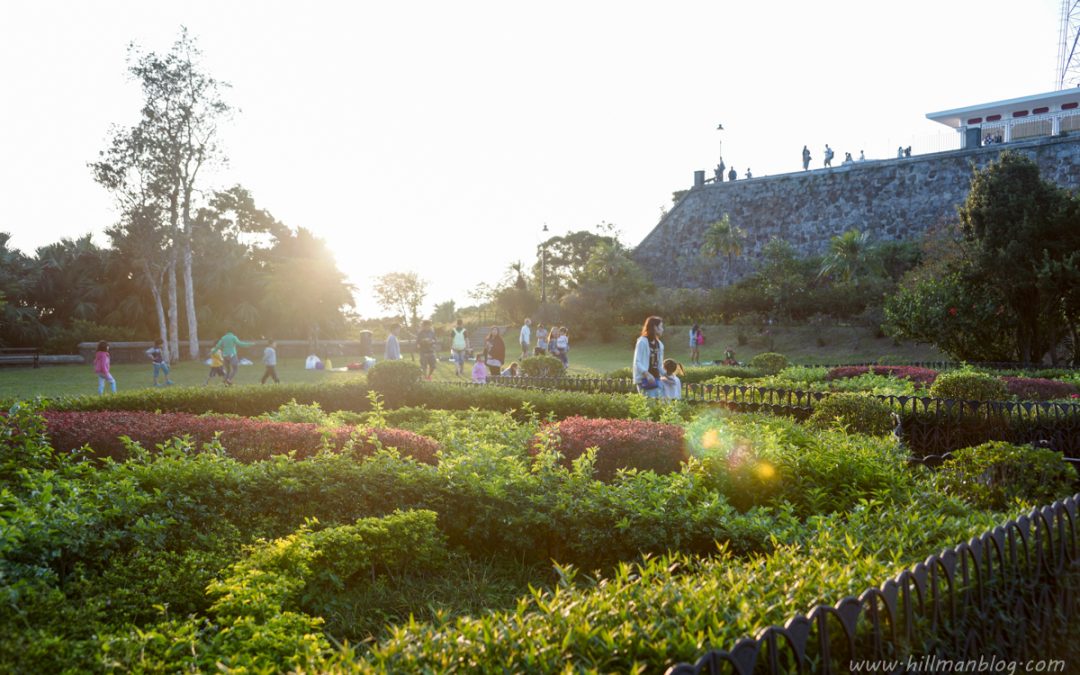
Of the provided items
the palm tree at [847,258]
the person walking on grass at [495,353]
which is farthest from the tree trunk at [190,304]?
the palm tree at [847,258]

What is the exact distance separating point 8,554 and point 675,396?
8.01 metres

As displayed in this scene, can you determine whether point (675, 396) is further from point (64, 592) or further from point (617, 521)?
point (64, 592)

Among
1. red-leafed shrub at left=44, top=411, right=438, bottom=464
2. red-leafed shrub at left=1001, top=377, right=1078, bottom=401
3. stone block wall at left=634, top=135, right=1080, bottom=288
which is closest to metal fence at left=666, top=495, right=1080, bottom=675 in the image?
red-leafed shrub at left=44, top=411, right=438, bottom=464

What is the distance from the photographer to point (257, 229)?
4772cm

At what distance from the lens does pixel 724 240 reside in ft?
170

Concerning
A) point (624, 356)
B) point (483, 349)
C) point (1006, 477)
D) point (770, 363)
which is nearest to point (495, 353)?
point (483, 349)

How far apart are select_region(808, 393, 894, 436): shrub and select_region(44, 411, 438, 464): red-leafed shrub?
4534 mm

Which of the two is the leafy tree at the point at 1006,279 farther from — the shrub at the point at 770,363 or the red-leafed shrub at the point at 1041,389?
the red-leafed shrub at the point at 1041,389

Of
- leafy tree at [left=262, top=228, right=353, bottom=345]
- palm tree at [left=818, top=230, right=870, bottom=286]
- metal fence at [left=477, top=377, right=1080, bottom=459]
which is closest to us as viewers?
metal fence at [left=477, top=377, right=1080, bottom=459]

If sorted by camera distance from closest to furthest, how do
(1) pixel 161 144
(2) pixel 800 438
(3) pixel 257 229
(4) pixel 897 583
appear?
(4) pixel 897 583
(2) pixel 800 438
(1) pixel 161 144
(3) pixel 257 229

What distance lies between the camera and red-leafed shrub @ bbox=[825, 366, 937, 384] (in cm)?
1455

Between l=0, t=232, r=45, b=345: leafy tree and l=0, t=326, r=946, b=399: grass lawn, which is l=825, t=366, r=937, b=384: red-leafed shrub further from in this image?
l=0, t=232, r=45, b=345: leafy tree

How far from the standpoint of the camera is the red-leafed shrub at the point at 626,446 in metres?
6.64

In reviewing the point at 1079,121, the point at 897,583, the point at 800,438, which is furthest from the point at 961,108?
the point at 897,583
